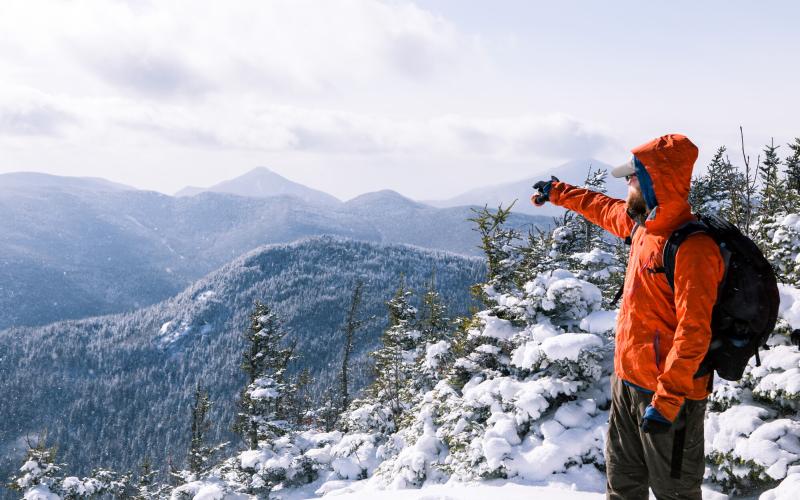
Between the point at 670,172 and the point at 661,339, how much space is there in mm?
1040

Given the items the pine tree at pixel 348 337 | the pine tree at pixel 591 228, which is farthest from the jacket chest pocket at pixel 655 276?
the pine tree at pixel 348 337

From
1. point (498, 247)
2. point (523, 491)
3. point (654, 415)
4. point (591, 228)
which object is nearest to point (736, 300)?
point (654, 415)

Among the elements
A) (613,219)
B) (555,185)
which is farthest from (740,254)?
(555,185)

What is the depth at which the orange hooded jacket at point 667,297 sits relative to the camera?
2547 mm

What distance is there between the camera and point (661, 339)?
2.87 m

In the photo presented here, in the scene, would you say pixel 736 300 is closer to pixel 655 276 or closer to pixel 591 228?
pixel 655 276

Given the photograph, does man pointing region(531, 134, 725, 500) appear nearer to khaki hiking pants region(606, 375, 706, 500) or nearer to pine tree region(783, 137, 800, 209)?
khaki hiking pants region(606, 375, 706, 500)

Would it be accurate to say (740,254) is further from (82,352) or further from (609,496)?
(82,352)

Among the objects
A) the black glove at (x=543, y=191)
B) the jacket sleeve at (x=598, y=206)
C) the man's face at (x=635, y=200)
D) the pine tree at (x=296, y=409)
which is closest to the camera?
the man's face at (x=635, y=200)

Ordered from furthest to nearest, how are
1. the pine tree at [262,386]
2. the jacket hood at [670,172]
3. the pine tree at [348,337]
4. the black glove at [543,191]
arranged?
1. the pine tree at [348,337]
2. the pine tree at [262,386]
3. the black glove at [543,191]
4. the jacket hood at [670,172]

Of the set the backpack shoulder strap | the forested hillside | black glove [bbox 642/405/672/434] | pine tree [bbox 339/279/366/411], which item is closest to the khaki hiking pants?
the forested hillside

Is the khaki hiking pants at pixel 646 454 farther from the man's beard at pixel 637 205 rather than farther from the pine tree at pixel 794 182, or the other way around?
the pine tree at pixel 794 182

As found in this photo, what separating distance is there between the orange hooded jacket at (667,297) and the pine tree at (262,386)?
566 inches

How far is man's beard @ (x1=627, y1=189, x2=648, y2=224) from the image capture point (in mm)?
3053
